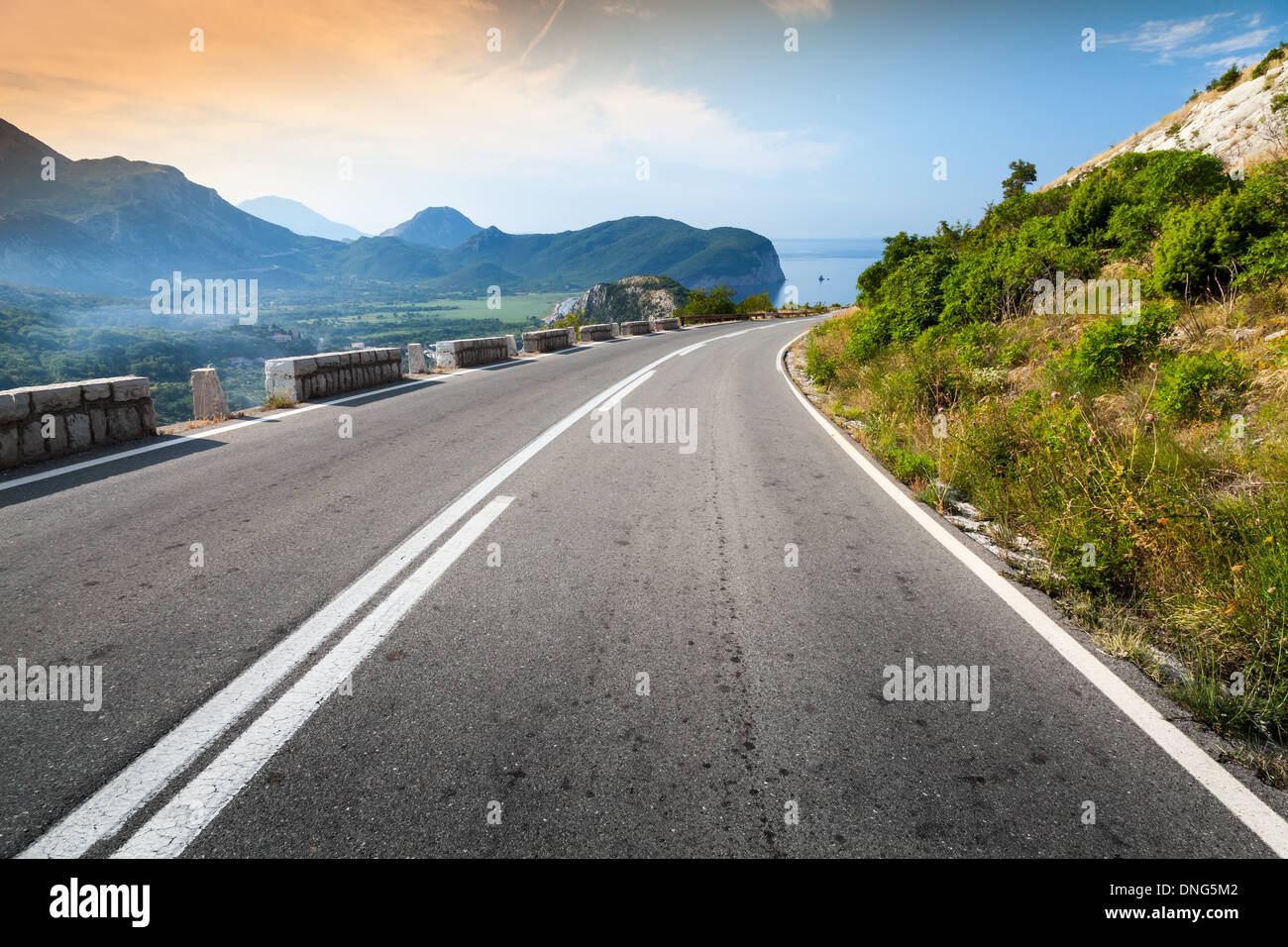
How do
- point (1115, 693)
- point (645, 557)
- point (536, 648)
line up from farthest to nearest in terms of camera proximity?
1. point (645, 557)
2. point (536, 648)
3. point (1115, 693)

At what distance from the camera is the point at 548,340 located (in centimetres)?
2333

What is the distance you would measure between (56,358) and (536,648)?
95.7 metres

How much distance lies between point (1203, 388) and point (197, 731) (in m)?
8.88

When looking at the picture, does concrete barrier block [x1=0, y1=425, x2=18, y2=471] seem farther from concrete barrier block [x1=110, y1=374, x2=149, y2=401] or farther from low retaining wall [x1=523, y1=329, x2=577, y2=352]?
low retaining wall [x1=523, y1=329, x2=577, y2=352]

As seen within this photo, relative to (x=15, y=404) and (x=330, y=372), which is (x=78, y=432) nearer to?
(x=15, y=404)

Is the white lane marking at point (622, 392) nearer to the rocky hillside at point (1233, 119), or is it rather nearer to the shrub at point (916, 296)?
the shrub at point (916, 296)

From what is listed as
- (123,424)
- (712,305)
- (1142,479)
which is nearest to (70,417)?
(123,424)

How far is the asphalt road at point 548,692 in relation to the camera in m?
2.11

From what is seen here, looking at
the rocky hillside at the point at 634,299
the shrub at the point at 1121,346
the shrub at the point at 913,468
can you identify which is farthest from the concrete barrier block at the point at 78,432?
the rocky hillside at the point at 634,299

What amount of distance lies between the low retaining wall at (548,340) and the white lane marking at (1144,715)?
1891 centimetres
